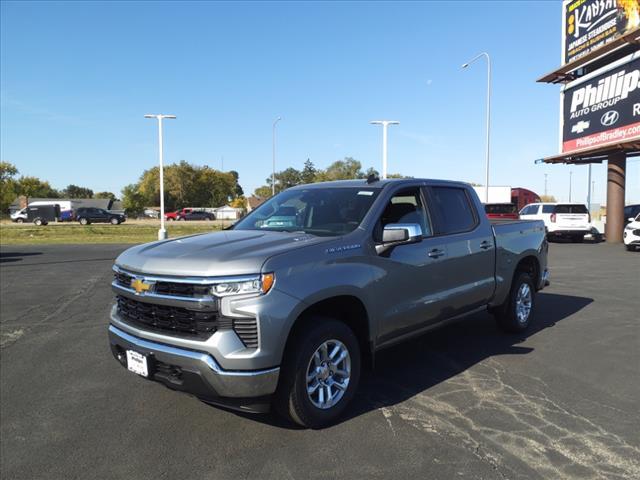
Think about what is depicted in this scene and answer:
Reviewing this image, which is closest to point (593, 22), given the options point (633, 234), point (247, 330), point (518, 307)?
point (633, 234)

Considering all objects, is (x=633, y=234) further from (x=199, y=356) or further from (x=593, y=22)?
(x=199, y=356)

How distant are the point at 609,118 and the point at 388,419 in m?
22.2

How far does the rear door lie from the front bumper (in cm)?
229

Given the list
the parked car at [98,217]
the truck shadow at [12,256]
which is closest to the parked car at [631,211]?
the truck shadow at [12,256]

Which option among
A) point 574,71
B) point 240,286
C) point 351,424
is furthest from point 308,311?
point 574,71

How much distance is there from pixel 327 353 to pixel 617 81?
73.9 feet

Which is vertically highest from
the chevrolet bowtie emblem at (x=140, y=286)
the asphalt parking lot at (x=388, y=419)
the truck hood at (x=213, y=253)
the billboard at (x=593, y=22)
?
the billboard at (x=593, y=22)

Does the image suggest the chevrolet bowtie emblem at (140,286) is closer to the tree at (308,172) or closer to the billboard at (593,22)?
the billboard at (593,22)

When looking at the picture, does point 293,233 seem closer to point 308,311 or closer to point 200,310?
point 308,311

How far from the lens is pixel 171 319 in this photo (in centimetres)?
341

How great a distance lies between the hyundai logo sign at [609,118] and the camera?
68.7 ft

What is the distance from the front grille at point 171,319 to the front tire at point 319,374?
0.60 m

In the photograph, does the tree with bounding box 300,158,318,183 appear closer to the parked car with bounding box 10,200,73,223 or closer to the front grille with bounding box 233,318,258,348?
the parked car with bounding box 10,200,73,223

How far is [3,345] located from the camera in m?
6.02
